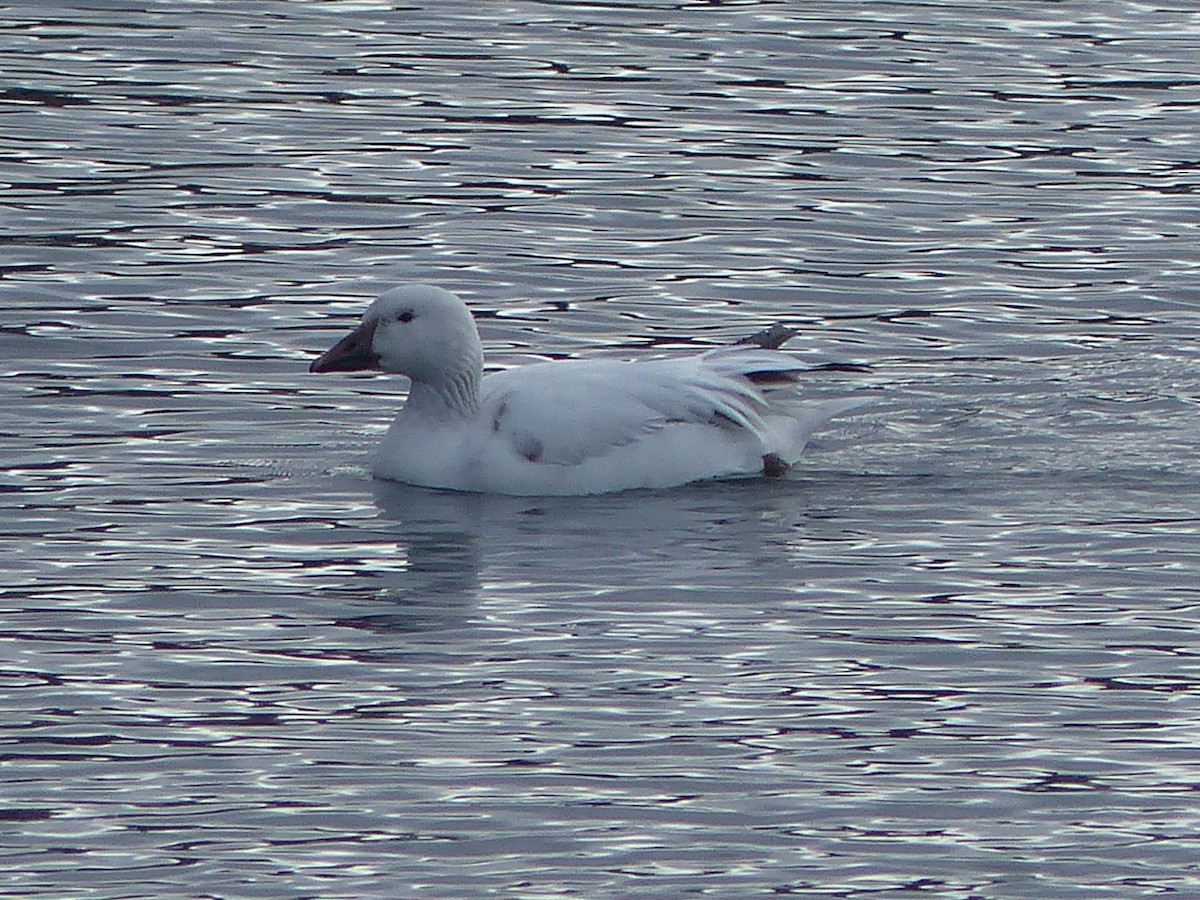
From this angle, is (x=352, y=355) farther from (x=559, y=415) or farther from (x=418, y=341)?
(x=559, y=415)

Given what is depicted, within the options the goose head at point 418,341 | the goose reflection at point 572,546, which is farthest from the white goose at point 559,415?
the goose reflection at point 572,546

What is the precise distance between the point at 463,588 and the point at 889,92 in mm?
10004

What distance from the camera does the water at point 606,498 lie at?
9.15 metres

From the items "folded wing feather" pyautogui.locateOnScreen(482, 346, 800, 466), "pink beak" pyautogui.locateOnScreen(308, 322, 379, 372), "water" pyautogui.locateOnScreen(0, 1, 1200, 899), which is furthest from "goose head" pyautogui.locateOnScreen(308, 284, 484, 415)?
"water" pyautogui.locateOnScreen(0, 1, 1200, 899)

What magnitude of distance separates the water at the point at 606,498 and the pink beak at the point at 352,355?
0.44m

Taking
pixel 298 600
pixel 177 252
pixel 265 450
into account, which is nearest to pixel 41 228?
pixel 177 252

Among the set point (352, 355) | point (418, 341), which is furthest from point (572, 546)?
point (352, 355)

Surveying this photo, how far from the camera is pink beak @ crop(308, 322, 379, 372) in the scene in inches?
529

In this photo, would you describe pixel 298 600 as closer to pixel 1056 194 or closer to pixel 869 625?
pixel 869 625

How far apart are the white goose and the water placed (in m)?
0.18

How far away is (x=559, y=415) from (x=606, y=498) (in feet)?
1.33

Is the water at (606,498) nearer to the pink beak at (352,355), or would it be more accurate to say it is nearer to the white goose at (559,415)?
the white goose at (559,415)

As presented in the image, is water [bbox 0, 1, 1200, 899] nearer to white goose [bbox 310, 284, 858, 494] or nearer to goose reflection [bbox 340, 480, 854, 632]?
goose reflection [bbox 340, 480, 854, 632]

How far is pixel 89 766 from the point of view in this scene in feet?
31.0
